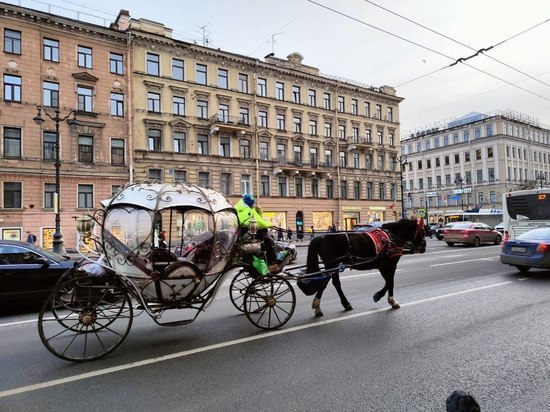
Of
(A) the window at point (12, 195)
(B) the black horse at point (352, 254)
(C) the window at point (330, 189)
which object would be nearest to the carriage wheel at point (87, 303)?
(B) the black horse at point (352, 254)

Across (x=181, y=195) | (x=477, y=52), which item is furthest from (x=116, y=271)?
(x=477, y=52)

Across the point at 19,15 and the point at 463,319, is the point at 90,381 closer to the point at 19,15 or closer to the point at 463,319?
the point at 463,319

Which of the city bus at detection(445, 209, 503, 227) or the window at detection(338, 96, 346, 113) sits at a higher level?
the window at detection(338, 96, 346, 113)

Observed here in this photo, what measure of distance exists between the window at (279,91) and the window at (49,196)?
22.9 metres

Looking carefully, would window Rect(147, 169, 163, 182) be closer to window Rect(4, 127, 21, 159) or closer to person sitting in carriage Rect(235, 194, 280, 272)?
window Rect(4, 127, 21, 159)

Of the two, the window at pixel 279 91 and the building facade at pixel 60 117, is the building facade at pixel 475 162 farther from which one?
the building facade at pixel 60 117

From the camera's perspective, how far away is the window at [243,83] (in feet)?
127

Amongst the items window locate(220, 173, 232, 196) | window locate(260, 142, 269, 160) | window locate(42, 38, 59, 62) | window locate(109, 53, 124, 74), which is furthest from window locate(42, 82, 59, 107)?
window locate(260, 142, 269, 160)

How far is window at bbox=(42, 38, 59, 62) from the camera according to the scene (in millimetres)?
29141

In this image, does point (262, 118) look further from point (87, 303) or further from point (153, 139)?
point (87, 303)

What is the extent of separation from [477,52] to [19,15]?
30.3m

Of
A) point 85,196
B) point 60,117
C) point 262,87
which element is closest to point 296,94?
point 262,87

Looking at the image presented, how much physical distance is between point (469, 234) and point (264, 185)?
2015 centimetres

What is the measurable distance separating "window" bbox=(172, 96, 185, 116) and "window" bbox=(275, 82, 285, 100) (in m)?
10.5
